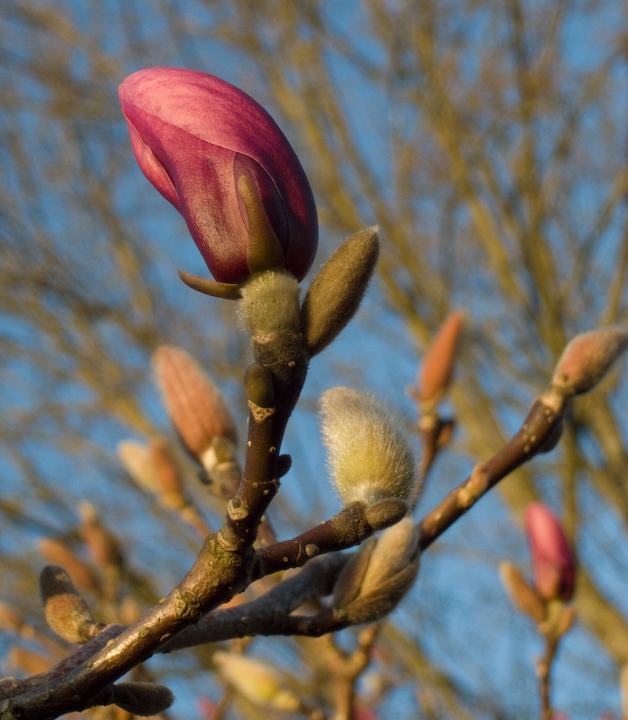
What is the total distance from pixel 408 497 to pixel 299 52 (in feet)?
9.65

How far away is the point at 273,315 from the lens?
16.6 inches

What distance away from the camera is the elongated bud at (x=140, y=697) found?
1.48 ft

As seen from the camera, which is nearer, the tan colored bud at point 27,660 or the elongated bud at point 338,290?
the elongated bud at point 338,290

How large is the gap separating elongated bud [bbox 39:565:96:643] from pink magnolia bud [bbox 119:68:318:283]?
279 mm

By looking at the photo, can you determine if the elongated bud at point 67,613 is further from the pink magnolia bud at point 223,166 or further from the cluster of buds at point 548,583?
the cluster of buds at point 548,583

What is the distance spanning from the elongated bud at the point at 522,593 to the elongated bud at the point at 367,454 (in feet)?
1.58

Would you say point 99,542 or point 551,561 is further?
point 99,542

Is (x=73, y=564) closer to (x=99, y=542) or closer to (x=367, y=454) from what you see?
(x=99, y=542)

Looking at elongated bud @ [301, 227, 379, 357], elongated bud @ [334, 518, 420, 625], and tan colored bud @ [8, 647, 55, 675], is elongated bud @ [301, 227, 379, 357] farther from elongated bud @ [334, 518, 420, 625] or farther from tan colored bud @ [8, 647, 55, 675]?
tan colored bud @ [8, 647, 55, 675]

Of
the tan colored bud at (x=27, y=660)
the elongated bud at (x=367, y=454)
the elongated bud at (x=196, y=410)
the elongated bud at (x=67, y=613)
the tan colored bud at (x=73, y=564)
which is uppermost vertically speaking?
the tan colored bud at (x=73, y=564)

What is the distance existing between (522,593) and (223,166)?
707 millimetres

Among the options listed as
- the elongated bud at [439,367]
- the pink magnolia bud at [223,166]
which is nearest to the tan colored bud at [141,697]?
the pink magnolia bud at [223,166]

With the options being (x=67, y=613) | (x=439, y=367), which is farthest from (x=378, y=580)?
(x=439, y=367)

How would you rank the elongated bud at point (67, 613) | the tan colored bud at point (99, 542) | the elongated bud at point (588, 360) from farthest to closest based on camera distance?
the tan colored bud at point (99, 542), the elongated bud at point (588, 360), the elongated bud at point (67, 613)
